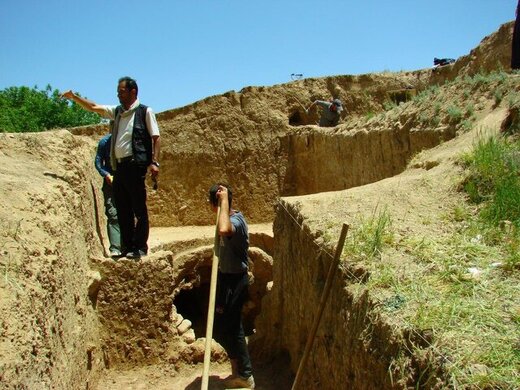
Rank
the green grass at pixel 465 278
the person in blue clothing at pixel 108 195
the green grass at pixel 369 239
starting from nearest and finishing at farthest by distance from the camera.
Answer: the green grass at pixel 465 278
the green grass at pixel 369 239
the person in blue clothing at pixel 108 195

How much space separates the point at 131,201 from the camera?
217 inches

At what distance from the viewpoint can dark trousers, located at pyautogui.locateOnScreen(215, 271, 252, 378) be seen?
185 inches

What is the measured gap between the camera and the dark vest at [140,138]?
5168 mm

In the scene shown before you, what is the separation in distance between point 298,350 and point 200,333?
5537 mm

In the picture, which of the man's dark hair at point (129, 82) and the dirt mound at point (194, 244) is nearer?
the dirt mound at point (194, 244)

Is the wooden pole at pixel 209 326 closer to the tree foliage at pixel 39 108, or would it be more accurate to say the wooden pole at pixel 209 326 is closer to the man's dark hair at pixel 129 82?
the man's dark hair at pixel 129 82

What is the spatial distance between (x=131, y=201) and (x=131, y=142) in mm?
678

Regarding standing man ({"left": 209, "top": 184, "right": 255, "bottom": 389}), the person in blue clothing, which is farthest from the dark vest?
the person in blue clothing

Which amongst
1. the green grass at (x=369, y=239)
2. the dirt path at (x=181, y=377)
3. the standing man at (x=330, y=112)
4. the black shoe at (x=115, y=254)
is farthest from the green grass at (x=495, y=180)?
the standing man at (x=330, y=112)

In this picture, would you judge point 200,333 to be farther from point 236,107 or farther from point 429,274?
point 429,274

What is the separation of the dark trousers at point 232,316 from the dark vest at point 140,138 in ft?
4.76

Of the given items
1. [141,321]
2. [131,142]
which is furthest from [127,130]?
[141,321]

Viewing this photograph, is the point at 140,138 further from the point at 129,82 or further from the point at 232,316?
the point at 232,316

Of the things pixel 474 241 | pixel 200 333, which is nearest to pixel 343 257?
pixel 474 241
